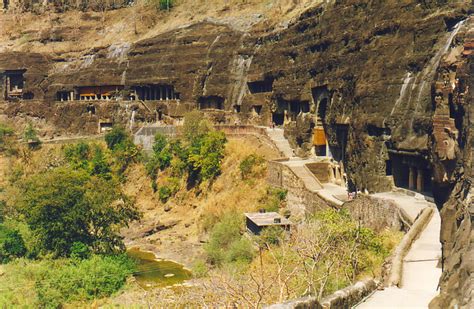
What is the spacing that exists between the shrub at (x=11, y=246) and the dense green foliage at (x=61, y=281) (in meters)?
2.67

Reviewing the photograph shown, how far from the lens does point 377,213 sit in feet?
90.1

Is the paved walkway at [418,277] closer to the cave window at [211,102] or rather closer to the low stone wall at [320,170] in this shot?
the low stone wall at [320,170]

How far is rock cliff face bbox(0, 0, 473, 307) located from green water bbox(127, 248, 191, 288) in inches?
478

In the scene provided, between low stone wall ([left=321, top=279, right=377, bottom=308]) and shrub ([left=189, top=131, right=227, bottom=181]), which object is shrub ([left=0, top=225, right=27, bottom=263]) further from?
low stone wall ([left=321, top=279, right=377, bottom=308])

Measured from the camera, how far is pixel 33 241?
37.2 meters

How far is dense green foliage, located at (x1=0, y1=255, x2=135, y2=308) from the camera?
2919 cm

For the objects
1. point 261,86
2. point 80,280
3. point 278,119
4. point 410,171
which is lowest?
point 80,280

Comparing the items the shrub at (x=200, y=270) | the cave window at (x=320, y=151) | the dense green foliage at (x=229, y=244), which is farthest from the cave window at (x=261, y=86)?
the shrub at (x=200, y=270)

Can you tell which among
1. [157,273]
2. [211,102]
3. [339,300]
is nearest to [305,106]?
[211,102]

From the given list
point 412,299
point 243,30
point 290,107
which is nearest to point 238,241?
point 290,107

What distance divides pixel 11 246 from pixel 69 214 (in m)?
5.06

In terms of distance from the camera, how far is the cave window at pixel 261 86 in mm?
51656

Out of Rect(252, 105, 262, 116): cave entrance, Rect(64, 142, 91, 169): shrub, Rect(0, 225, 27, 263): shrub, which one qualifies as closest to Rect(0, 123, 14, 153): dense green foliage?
Rect(64, 142, 91, 169): shrub

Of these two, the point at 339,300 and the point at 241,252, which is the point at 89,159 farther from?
the point at 339,300
